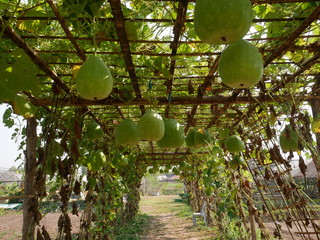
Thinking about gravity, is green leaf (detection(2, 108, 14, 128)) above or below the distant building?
below

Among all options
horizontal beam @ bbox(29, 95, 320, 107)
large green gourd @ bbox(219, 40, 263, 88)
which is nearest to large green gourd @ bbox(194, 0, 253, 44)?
large green gourd @ bbox(219, 40, 263, 88)

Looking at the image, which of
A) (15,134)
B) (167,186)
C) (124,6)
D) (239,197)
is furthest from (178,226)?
(167,186)

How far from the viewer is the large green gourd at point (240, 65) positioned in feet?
4.65

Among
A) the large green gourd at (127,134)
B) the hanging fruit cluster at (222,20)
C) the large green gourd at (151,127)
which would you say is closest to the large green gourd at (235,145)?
the large green gourd at (127,134)

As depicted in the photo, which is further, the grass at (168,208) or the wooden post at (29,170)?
the grass at (168,208)

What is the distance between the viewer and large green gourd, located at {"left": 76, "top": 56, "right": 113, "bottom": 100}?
160cm

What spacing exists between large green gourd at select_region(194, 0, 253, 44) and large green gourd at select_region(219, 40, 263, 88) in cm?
27

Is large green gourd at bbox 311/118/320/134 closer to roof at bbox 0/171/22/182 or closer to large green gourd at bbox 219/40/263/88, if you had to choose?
large green gourd at bbox 219/40/263/88

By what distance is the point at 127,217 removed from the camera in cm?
1155

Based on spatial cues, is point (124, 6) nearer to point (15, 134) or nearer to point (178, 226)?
point (15, 134)

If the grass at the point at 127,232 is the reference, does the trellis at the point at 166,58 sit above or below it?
above

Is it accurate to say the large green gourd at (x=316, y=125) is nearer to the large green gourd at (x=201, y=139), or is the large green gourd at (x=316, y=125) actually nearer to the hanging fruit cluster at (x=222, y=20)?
the large green gourd at (x=201, y=139)

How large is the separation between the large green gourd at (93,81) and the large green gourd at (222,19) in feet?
2.33

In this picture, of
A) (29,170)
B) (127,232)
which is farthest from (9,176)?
(29,170)
